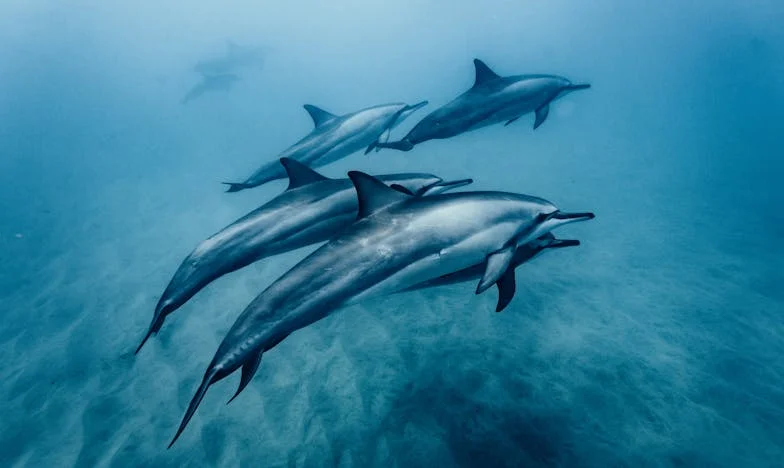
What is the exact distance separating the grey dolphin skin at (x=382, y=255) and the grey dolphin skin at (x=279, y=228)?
391 mm

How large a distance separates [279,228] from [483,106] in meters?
3.97

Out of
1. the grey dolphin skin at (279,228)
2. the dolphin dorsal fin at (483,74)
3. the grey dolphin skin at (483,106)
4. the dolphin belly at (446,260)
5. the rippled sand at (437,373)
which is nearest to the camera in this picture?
the dolphin belly at (446,260)

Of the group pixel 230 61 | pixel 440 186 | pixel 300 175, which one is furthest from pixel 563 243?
pixel 230 61

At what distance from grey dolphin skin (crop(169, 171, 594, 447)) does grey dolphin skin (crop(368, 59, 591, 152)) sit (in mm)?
2770

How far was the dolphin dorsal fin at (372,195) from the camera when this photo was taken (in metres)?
2.82

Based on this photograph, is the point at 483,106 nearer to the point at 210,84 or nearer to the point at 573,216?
the point at 573,216

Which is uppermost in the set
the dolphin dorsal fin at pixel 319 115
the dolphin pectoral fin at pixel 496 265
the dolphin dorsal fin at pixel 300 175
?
the dolphin dorsal fin at pixel 319 115

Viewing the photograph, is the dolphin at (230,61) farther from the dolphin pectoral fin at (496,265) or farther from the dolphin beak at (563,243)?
the dolphin pectoral fin at (496,265)

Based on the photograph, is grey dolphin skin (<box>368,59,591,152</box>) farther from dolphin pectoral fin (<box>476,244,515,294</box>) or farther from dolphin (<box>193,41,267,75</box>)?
dolphin (<box>193,41,267,75</box>)

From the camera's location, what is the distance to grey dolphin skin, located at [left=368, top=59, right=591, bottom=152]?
19.0 feet

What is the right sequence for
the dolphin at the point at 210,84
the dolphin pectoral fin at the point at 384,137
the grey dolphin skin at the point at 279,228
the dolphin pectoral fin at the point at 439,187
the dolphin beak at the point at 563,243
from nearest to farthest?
the grey dolphin skin at the point at 279,228, the dolphin beak at the point at 563,243, the dolphin pectoral fin at the point at 439,187, the dolphin pectoral fin at the point at 384,137, the dolphin at the point at 210,84

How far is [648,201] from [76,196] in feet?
104

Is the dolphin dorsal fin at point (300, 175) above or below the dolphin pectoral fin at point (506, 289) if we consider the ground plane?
above

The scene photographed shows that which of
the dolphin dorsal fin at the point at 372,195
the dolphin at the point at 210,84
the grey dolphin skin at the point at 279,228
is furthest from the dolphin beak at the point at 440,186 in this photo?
the dolphin at the point at 210,84
